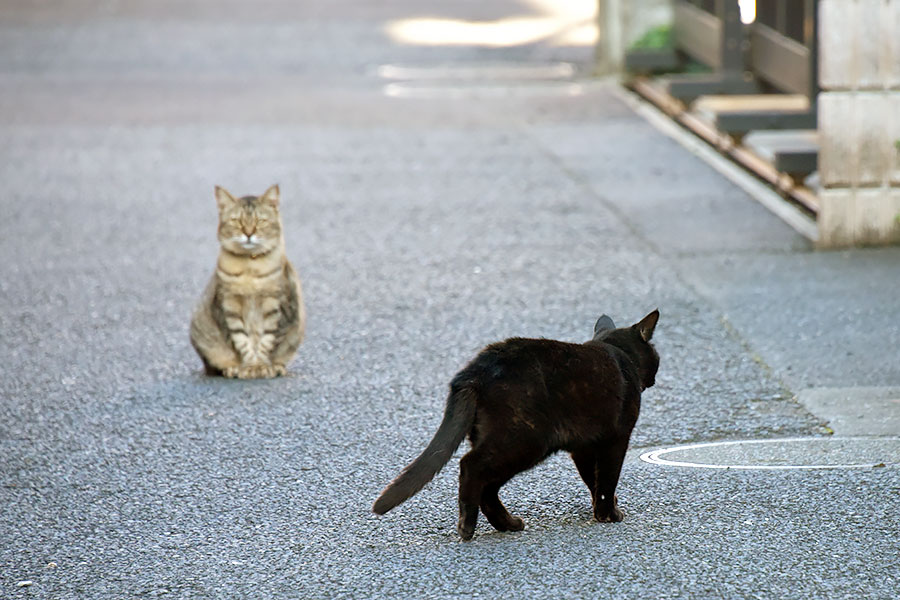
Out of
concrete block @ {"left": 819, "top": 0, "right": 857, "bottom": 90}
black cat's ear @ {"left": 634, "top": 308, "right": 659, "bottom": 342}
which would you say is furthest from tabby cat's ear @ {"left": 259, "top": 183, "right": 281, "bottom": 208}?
concrete block @ {"left": 819, "top": 0, "right": 857, "bottom": 90}

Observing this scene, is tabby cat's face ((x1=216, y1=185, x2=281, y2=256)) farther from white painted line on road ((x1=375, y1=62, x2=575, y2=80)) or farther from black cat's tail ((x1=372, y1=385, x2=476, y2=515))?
white painted line on road ((x1=375, y1=62, x2=575, y2=80))

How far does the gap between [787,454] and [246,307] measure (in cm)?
270

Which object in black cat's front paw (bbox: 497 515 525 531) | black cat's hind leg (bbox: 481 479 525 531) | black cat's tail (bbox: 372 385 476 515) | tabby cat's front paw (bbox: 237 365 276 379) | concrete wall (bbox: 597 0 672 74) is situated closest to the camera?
black cat's tail (bbox: 372 385 476 515)

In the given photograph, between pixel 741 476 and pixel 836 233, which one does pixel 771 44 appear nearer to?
pixel 836 233

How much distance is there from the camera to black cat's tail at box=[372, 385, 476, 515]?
421cm

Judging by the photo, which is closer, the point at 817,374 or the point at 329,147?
the point at 817,374

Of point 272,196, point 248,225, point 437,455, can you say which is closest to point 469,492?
point 437,455

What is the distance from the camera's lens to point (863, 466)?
5188 mm

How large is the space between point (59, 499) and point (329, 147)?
8112 mm

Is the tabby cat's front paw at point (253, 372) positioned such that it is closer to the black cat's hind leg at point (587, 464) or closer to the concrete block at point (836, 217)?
the black cat's hind leg at point (587, 464)

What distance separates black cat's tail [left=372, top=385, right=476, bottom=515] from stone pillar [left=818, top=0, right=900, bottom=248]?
500 cm

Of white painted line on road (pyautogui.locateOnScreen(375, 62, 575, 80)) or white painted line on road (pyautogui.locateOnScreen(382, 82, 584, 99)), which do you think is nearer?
white painted line on road (pyautogui.locateOnScreen(382, 82, 584, 99))

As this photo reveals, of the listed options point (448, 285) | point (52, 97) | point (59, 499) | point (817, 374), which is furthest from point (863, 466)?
point (52, 97)

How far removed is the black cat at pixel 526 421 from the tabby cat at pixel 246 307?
238 cm
